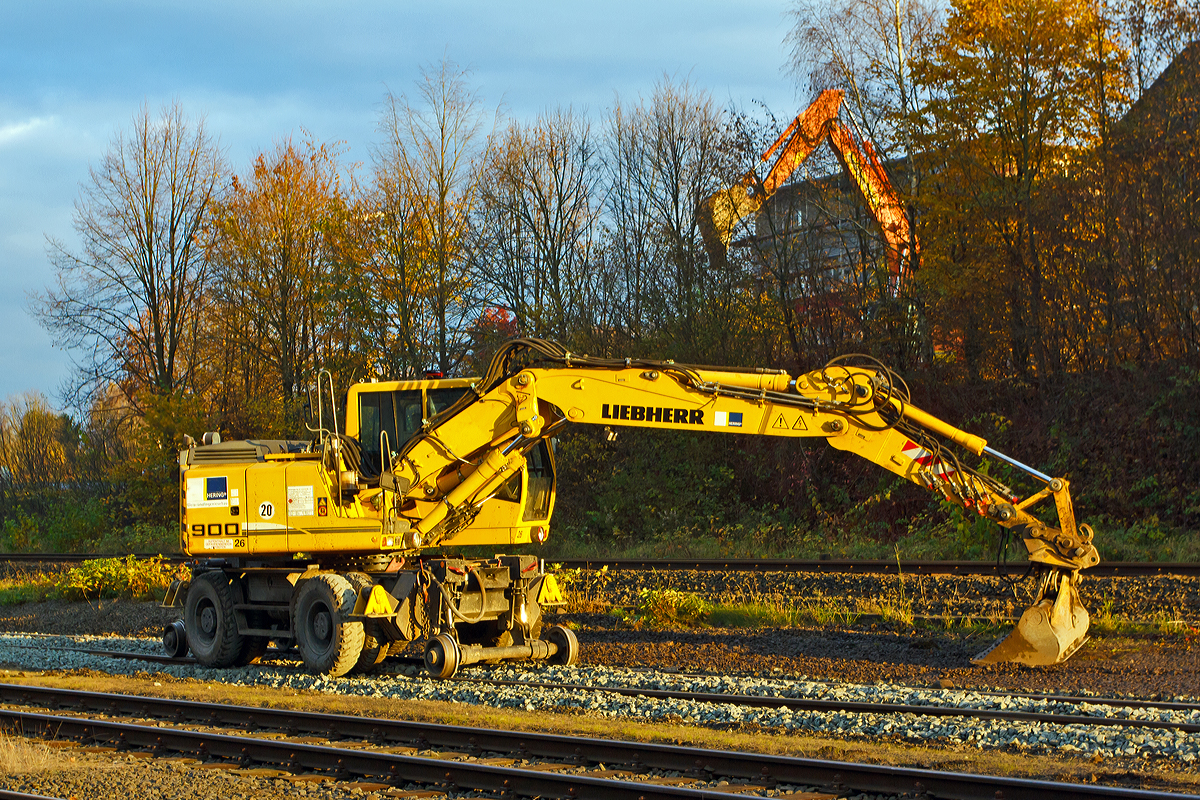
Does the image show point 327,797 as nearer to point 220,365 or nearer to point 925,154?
point 925,154

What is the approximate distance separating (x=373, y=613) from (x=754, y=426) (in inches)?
184

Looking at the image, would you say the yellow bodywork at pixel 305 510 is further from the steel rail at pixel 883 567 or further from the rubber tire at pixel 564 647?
the steel rail at pixel 883 567

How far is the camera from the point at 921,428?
1091 centimetres

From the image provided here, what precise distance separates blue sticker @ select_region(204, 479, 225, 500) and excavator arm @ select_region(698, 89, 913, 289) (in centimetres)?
1731

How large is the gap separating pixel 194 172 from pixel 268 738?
34.2 meters

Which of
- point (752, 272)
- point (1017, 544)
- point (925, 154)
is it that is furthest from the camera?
point (752, 272)

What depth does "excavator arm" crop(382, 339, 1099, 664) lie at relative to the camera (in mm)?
10719

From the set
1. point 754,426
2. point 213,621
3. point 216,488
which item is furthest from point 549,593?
point 213,621

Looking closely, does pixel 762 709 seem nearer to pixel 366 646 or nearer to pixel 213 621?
pixel 366 646

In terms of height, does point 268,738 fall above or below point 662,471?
below

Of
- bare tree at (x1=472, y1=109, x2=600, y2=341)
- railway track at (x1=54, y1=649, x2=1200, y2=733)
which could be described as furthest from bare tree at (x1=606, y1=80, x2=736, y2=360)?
railway track at (x1=54, y1=649, x2=1200, y2=733)

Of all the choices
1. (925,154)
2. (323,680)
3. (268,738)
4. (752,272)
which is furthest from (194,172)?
(268,738)

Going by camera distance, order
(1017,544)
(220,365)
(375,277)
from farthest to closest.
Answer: (220,365) → (375,277) → (1017,544)

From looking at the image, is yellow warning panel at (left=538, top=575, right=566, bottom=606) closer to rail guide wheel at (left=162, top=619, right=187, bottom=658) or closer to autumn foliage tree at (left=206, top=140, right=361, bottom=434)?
rail guide wheel at (left=162, top=619, right=187, bottom=658)
